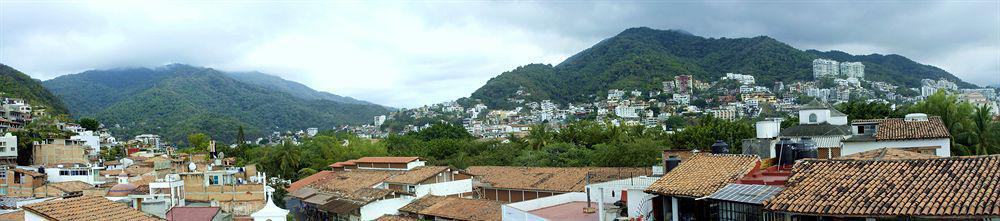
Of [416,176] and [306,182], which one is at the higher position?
[416,176]

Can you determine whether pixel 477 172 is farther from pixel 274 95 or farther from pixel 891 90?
pixel 274 95

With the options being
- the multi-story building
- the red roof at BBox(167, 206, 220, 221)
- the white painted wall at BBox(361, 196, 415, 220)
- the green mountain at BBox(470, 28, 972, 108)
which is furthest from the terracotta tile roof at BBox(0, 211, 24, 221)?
the green mountain at BBox(470, 28, 972, 108)

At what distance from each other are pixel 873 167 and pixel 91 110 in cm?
17395

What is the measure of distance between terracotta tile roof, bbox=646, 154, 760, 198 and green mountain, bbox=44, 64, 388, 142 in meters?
107

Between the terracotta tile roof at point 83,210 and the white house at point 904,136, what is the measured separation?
75.6ft

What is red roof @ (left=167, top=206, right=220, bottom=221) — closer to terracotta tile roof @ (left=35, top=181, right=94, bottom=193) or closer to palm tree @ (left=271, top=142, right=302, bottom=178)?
terracotta tile roof @ (left=35, top=181, right=94, bottom=193)

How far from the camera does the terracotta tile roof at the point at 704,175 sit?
1191 cm

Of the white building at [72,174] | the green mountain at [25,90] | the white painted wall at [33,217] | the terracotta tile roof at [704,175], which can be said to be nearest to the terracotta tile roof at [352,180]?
the white building at [72,174]

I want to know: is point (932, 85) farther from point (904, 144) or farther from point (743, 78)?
point (904, 144)

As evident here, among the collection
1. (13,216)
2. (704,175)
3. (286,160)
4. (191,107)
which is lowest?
(286,160)

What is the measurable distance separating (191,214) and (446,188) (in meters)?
17.5

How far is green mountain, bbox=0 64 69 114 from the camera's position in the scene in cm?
7138

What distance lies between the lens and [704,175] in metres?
12.8

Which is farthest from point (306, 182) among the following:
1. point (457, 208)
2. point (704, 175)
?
point (704, 175)
